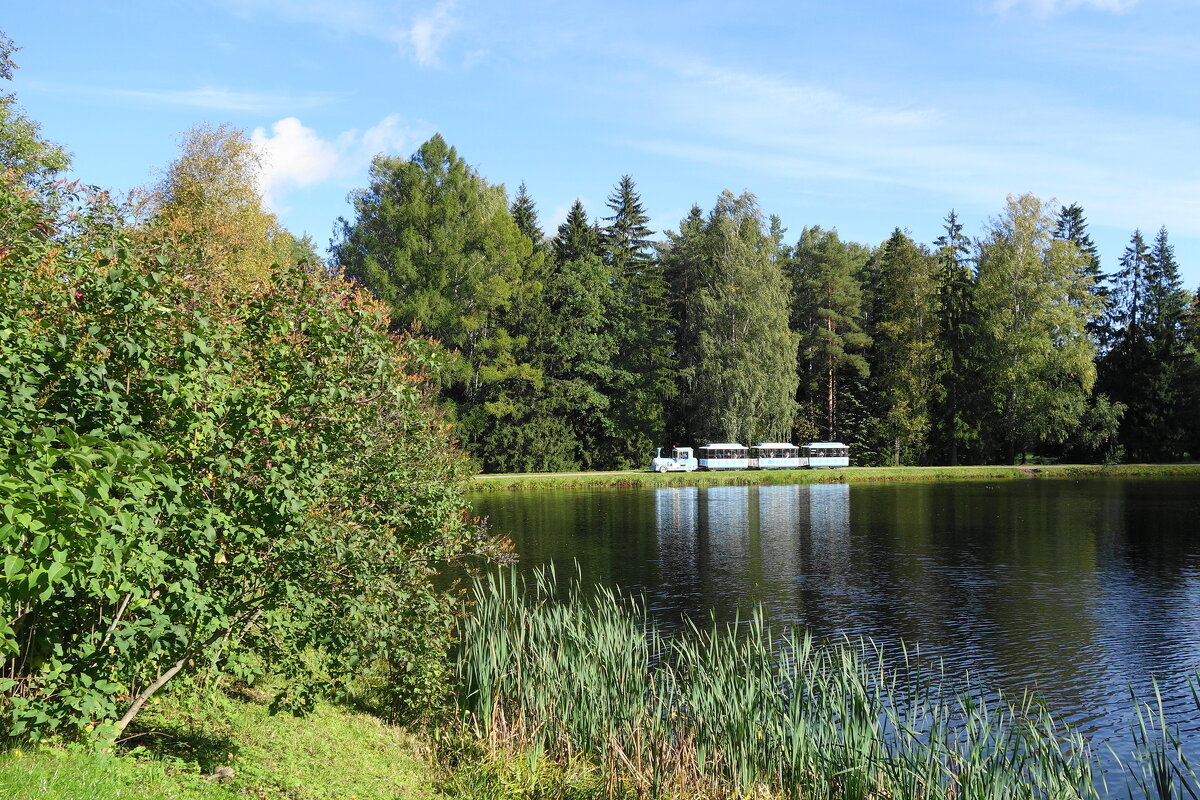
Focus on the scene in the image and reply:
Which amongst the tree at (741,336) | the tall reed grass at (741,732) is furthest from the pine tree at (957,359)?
the tall reed grass at (741,732)

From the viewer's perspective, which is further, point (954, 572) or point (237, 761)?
point (954, 572)

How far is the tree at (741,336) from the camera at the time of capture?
61844mm

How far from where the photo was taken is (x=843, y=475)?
201ft

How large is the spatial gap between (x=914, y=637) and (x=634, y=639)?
8.68 m

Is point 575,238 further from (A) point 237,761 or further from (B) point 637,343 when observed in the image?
(A) point 237,761

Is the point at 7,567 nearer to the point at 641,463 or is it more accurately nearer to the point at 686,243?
the point at 641,463

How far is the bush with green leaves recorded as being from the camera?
6047 millimetres

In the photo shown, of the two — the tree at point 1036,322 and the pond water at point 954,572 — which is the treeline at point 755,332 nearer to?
the tree at point 1036,322

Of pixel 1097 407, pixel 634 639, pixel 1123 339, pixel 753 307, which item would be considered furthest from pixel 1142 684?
pixel 1123 339

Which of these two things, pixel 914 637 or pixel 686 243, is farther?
pixel 686 243

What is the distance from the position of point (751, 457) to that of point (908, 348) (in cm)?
1485

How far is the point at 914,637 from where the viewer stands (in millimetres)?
17938

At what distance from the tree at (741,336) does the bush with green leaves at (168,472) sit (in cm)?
5318

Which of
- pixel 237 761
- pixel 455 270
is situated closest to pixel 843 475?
pixel 455 270
